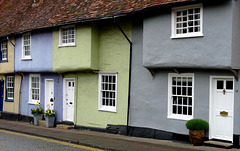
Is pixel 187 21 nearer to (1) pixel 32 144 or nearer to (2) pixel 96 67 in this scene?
(2) pixel 96 67

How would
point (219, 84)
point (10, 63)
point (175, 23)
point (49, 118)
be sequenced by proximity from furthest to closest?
point (10, 63)
point (49, 118)
point (175, 23)
point (219, 84)

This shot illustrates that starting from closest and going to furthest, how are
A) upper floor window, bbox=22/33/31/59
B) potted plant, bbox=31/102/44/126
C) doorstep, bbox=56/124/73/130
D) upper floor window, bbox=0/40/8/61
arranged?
doorstep, bbox=56/124/73/130, potted plant, bbox=31/102/44/126, upper floor window, bbox=22/33/31/59, upper floor window, bbox=0/40/8/61

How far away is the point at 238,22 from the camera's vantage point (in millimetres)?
11820

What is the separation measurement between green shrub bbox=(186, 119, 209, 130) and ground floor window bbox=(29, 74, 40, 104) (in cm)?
1111

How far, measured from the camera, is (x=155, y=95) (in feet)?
46.6

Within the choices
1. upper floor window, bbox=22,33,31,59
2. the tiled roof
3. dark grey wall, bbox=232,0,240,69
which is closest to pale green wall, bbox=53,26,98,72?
the tiled roof

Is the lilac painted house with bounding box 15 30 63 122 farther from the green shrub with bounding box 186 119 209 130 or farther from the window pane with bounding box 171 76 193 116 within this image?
the green shrub with bounding box 186 119 209 130

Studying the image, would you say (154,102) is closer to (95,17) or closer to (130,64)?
(130,64)

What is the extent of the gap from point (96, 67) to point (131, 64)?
2071 millimetres

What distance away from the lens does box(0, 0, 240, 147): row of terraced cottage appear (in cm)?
1205

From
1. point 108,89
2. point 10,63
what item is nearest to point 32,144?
point 108,89

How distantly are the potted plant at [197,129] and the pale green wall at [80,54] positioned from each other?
5.95 metres

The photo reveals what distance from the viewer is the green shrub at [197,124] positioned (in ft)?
39.8

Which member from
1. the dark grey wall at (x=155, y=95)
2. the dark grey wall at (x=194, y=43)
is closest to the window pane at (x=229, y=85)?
the dark grey wall at (x=155, y=95)
